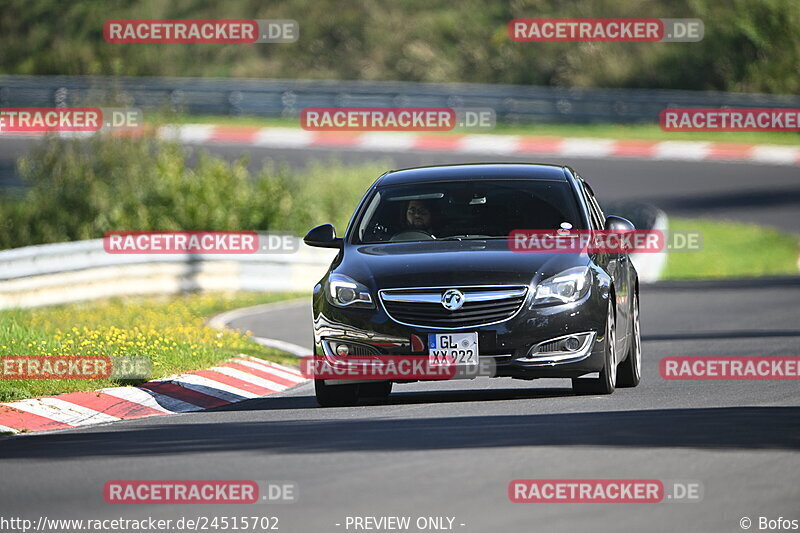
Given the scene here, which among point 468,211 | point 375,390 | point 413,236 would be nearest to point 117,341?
point 375,390

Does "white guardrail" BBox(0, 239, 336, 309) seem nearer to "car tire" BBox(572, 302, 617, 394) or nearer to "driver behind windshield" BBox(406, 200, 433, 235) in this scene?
"driver behind windshield" BBox(406, 200, 433, 235)

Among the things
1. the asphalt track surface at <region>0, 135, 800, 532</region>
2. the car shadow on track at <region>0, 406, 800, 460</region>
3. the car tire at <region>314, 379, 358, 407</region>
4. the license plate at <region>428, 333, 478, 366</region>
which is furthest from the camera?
the car tire at <region>314, 379, 358, 407</region>

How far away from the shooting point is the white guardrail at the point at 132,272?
19.8 meters

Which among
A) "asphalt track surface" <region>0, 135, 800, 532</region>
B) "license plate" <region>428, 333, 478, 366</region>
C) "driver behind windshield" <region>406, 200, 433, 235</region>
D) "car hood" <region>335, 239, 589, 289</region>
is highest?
"driver behind windshield" <region>406, 200, 433, 235</region>

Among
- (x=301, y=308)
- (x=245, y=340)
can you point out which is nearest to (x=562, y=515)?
(x=245, y=340)

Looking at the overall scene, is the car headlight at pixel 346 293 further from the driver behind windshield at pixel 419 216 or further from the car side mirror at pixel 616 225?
the car side mirror at pixel 616 225

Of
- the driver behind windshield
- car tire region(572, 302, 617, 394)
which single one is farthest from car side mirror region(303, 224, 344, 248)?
car tire region(572, 302, 617, 394)

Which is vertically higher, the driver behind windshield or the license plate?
the driver behind windshield

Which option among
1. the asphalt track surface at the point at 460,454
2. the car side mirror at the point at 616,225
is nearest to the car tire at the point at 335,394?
the asphalt track surface at the point at 460,454

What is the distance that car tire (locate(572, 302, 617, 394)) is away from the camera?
1159 centimetres

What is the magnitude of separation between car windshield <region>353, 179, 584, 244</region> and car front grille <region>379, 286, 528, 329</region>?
1002mm

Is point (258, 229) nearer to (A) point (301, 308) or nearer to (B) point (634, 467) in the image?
(A) point (301, 308)

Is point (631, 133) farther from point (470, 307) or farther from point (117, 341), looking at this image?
point (470, 307)

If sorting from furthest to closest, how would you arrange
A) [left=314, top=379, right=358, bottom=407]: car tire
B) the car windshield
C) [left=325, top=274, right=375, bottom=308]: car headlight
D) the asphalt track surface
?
the car windshield → [left=314, top=379, right=358, bottom=407]: car tire → [left=325, top=274, right=375, bottom=308]: car headlight → the asphalt track surface
